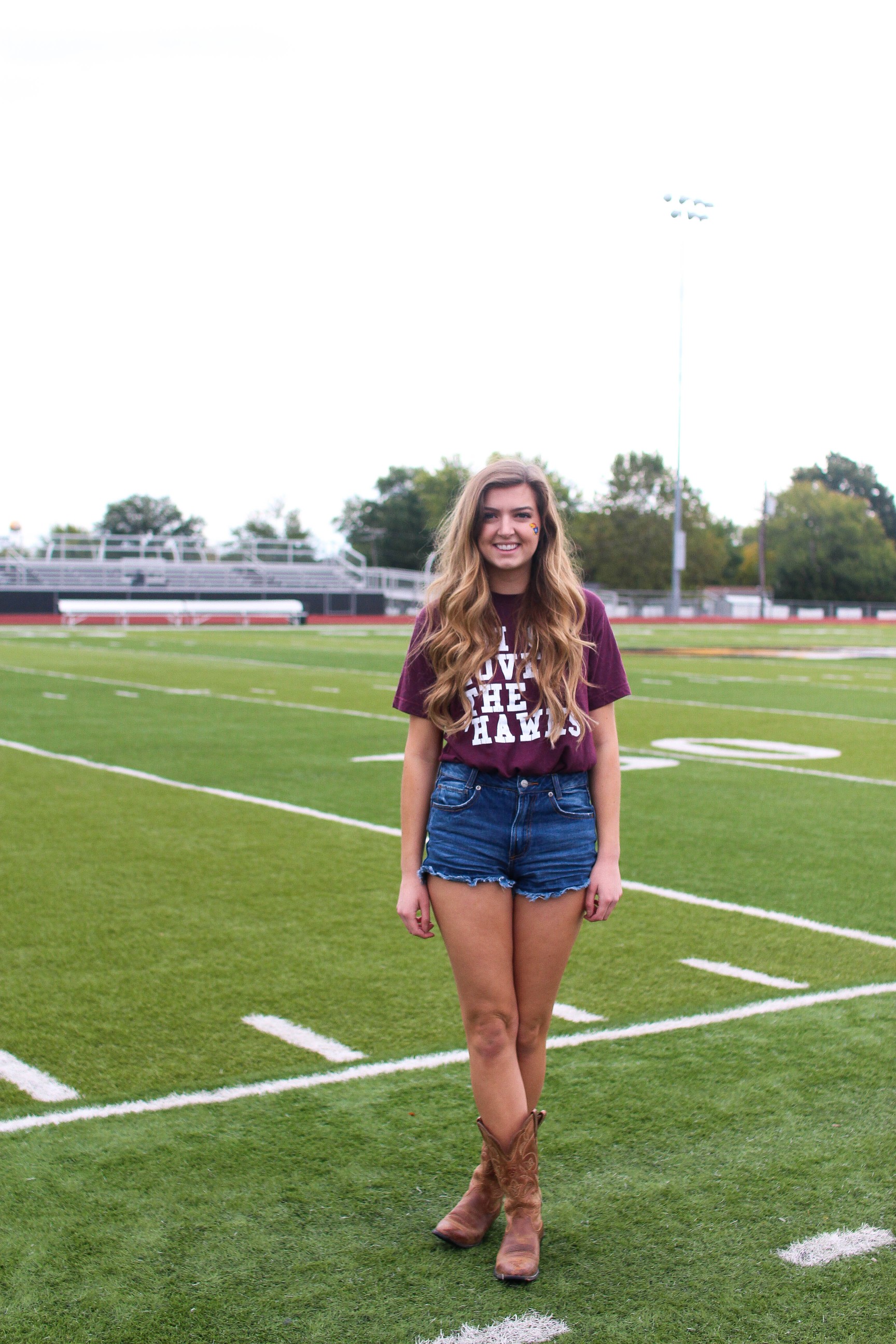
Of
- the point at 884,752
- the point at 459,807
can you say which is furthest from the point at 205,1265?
the point at 884,752

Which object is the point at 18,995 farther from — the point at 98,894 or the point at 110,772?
the point at 110,772

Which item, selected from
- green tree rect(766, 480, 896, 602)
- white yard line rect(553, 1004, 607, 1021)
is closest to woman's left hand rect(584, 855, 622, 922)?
white yard line rect(553, 1004, 607, 1021)

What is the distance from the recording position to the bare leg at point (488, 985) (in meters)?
Result: 2.97

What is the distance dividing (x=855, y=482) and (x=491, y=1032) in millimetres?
123784

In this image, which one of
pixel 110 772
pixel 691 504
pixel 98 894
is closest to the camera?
pixel 98 894

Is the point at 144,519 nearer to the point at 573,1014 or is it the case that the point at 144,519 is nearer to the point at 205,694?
the point at 205,694

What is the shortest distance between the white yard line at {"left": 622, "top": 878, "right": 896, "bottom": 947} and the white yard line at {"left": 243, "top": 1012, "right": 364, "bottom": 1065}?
2.34 meters

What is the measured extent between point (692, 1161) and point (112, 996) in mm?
2257

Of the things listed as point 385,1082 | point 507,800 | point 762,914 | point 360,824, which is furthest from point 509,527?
point 360,824

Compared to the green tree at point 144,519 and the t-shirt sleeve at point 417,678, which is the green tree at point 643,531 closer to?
the green tree at point 144,519

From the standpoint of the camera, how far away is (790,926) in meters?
5.82

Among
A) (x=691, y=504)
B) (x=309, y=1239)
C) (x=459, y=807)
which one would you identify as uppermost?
(x=691, y=504)

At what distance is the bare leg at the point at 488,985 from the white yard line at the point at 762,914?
2991mm

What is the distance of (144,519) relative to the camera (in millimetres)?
123125
